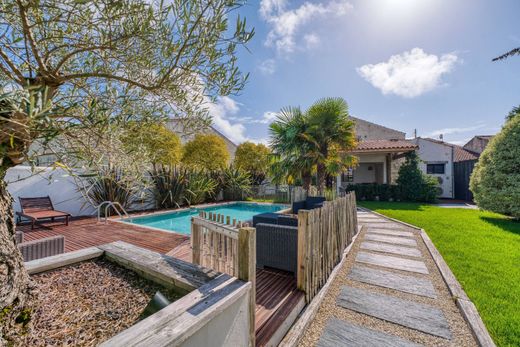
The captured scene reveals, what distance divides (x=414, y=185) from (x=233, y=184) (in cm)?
1266

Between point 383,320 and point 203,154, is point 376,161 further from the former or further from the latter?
point 383,320

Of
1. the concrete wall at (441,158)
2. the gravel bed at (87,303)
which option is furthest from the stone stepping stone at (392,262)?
the concrete wall at (441,158)

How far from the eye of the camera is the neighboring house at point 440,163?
1972 centimetres

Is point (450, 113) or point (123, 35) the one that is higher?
point (450, 113)

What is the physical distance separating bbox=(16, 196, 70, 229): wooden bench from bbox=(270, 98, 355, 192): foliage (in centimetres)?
890

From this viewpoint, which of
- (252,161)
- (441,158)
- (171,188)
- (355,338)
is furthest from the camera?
(441,158)

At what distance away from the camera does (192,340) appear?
1.56m

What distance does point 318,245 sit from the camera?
3816 millimetres

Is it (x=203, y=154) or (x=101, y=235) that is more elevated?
(x=203, y=154)

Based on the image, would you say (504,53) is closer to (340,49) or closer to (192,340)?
(340,49)

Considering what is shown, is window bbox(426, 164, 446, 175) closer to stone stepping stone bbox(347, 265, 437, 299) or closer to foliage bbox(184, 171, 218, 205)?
foliage bbox(184, 171, 218, 205)

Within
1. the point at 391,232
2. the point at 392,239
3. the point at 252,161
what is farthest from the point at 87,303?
the point at 252,161

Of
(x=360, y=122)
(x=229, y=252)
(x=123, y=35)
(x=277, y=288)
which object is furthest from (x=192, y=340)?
(x=360, y=122)

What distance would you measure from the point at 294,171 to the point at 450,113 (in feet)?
42.8
